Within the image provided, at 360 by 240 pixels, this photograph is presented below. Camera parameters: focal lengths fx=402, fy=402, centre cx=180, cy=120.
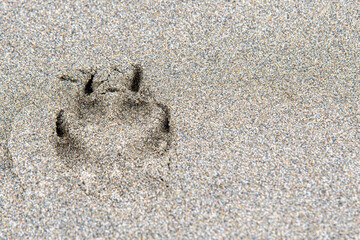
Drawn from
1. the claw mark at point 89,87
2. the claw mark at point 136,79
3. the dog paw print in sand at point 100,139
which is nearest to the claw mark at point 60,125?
the dog paw print in sand at point 100,139

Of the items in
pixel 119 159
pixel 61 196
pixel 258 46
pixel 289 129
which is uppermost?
pixel 258 46

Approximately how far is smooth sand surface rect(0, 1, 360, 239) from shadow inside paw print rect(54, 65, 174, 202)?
0.05m

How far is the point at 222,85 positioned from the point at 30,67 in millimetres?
786

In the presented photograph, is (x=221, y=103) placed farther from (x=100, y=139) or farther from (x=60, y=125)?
(x=60, y=125)

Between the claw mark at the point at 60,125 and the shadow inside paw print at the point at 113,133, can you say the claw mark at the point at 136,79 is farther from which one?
the claw mark at the point at 60,125

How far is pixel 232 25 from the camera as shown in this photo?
174 cm

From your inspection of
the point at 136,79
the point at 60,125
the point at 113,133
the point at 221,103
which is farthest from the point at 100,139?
the point at 221,103

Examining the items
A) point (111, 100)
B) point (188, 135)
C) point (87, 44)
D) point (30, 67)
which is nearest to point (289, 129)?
point (188, 135)

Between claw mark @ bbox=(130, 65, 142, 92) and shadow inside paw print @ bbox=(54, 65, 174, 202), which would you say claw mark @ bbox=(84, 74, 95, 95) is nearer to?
shadow inside paw print @ bbox=(54, 65, 174, 202)

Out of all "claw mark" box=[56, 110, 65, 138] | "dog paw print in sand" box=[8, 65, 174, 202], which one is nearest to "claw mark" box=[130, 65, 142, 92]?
"dog paw print in sand" box=[8, 65, 174, 202]

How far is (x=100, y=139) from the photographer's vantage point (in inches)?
55.8

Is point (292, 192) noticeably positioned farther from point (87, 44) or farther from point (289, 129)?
point (87, 44)

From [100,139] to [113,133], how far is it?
2.0 inches

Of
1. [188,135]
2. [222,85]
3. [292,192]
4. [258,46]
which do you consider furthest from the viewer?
[258,46]
